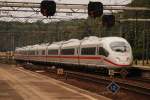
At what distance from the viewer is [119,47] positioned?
4447 cm

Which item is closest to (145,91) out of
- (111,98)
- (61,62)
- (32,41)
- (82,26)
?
(111,98)

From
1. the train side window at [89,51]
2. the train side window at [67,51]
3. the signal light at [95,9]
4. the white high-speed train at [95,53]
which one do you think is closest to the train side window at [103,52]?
the white high-speed train at [95,53]

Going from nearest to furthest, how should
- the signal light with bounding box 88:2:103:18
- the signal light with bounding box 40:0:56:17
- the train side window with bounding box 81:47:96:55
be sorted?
the signal light with bounding box 40:0:56:17 < the signal light with bounding box 88:2:103:18 < the train side window with bounding box 81:47:96:55

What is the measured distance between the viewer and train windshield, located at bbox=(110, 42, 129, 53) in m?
43.9

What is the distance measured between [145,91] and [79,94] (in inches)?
136

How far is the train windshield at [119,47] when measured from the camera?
43.9m

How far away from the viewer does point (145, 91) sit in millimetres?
28359

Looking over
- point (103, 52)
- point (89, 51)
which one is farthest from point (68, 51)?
point (103, 52)

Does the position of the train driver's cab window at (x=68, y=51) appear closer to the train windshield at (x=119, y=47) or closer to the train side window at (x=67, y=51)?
the train side window at (x=67, y=51)

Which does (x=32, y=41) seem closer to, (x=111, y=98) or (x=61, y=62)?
(x=61, y=62)

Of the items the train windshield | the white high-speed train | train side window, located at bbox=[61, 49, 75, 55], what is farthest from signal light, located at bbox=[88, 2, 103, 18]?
train side window, located at bbox=[61, 49, 75, 55]

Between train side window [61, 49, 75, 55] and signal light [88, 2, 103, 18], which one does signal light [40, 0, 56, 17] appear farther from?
train side window [61, 49, 75, 55]

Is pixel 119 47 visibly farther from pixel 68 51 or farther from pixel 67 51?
pixel 67 51

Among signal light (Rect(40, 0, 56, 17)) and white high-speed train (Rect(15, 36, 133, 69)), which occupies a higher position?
signal light (Rect(40, 0, 56, 17))
